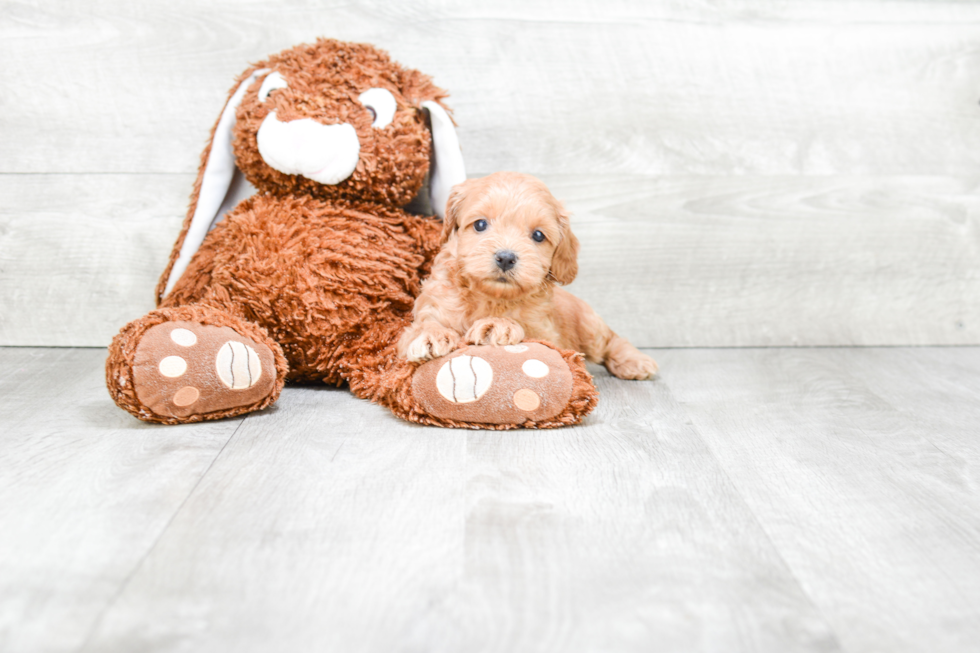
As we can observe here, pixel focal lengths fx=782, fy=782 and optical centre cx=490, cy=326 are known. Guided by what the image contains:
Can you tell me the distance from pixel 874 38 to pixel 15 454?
1874 mm

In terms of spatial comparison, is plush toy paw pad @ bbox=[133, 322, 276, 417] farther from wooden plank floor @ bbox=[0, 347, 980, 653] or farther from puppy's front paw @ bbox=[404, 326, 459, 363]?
puppy's front paw @ bbox=[404, 326, 459, 363]

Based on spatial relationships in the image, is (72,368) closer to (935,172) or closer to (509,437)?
(509,437)

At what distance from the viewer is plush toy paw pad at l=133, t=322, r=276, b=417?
115cm

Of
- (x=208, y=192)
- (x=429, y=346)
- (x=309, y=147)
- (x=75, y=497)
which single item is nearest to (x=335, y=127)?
(x=309, y=147)

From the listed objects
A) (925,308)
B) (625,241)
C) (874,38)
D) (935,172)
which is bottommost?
(925,308)

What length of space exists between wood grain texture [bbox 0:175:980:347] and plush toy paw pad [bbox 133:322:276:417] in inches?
24.5

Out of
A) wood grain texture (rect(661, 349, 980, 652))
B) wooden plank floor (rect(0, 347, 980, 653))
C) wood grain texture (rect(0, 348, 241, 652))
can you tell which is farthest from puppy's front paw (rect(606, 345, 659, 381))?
wood grain texture (rect(0, 348, 241, 652))

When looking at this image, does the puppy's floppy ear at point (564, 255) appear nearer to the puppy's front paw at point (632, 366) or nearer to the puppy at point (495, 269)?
the puppy at point (495, 269)

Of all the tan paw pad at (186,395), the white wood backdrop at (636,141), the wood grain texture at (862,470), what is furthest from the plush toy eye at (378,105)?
the wood grain texture at (862,470)

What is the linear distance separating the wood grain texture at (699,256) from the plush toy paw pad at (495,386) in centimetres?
64

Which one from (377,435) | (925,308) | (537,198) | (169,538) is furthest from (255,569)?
(925,308)

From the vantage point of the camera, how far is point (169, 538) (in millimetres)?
871

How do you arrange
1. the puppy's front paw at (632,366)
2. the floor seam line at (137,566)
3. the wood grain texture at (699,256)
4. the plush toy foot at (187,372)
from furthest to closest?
the wood grain texture at (699,256)
the puppy's front paw at (632,366)
the plush toy foot at (187,372)
the floor seam line at (137,566)

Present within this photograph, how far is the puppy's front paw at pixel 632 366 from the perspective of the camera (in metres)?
1.57
